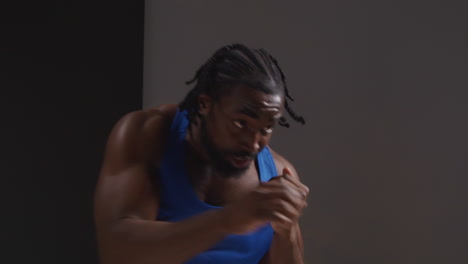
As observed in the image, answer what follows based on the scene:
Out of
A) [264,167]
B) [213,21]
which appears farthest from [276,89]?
[213,21]

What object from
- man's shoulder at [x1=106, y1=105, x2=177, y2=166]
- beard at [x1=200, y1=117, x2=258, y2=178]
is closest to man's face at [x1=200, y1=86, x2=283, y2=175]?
beard at [x1=200, y1=117, x2=258, y2=178]

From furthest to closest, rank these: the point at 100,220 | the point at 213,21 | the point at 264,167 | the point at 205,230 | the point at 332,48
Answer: the point at 213,21
the point at 332,48
the point at 264,167
the point at 100,220
the point at 205,230

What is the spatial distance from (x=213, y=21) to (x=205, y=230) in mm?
946

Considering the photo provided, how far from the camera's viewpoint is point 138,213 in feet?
2.73

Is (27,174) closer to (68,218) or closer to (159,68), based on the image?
(68,218)

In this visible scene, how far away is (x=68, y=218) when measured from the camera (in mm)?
1435

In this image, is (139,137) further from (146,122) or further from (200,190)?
(200,190)

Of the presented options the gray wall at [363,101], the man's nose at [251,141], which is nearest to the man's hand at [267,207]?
the man's nose at [251,141]

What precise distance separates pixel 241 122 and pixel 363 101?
26.6 inches

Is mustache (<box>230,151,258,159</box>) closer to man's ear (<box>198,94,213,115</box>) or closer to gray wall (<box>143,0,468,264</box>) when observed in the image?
man's ear (<box>198,94,213,115</box>)

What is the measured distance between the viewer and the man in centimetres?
71

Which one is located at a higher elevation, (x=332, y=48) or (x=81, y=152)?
(x=332, y=48)

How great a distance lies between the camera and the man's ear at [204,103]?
0.88m

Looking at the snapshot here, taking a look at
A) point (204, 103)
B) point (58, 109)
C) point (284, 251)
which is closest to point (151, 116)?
point (204, 103)
